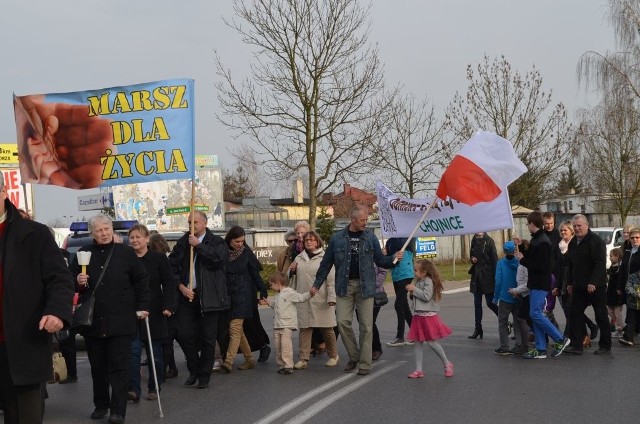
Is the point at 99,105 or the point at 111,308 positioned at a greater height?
the point at 99,105

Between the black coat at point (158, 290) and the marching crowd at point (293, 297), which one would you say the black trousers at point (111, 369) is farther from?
the black coat at point (158, 290)

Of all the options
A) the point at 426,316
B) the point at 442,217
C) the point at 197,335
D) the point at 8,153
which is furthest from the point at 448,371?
the point at 8,153

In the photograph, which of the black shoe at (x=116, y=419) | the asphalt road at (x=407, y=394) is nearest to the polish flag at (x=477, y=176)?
the asphalt road at (x=407, y=394)

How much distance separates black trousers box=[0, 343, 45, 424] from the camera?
5.38 metres

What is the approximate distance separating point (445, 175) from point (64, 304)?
21.4 ft

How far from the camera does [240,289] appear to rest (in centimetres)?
1127

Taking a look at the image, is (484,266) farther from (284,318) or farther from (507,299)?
(284,318)

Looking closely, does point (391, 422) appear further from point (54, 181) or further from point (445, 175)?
point (54, 181)

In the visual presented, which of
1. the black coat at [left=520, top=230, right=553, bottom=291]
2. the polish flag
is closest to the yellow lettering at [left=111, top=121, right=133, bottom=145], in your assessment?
the polish flag

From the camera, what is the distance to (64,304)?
5.44 m

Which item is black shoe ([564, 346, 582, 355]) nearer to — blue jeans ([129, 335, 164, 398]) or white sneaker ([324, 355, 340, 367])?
white sneaker ([324, 355, 340, 367])

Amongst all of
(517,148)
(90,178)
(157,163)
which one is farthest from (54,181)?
(517,148)

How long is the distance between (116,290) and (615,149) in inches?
1538

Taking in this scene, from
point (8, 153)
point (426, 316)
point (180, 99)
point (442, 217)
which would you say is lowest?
point (426, 316)
